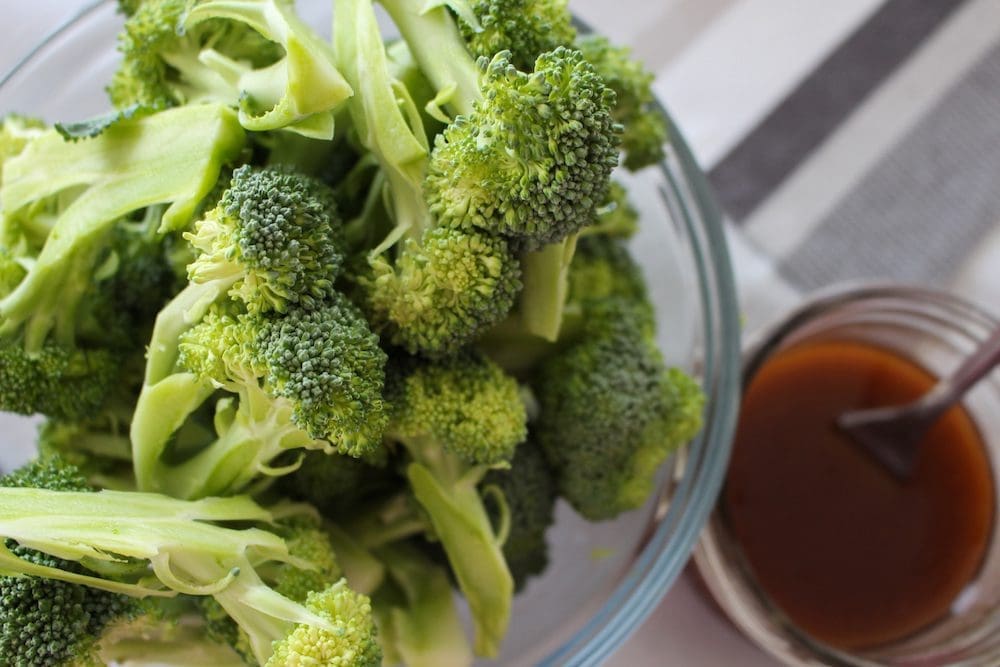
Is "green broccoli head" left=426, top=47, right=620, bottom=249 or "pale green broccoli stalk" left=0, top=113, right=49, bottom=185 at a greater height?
"pale green broccoli stalk" left=0, top=113, right=49, bottom=185

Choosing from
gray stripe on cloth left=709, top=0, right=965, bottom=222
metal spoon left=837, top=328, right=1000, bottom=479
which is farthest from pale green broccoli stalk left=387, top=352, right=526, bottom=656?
gray stripe on cloth left=709, top=0, right=965, bottom=222

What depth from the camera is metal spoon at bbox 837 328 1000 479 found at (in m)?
1.07

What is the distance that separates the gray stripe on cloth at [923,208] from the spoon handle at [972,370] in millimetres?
234

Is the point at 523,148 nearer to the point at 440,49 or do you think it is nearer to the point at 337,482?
the point at 440,49

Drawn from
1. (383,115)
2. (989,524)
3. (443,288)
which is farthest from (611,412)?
(989,524)

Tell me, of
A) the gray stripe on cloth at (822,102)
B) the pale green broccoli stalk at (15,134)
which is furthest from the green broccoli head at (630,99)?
the pale green broccoli stalk at (15,134)

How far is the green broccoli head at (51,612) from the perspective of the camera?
0.68m

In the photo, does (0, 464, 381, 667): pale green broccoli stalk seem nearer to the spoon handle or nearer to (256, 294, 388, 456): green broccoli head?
(256, 294, 388, 456): green broccoli head

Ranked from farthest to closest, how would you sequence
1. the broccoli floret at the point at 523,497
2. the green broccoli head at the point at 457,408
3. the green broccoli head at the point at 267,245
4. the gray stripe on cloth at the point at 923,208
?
the gray stripe on cloth at the point at 923,208, the broccoli floret at the point at 523,497, the green broccoli head at the point at 457,408, the green broccoli head at the point at 267,245

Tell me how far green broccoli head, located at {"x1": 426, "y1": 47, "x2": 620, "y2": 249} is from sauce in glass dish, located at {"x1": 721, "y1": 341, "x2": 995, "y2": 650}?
50 cm

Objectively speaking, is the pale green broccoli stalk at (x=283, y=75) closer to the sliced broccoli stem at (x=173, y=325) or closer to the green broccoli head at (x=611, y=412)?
the sliced broccoli stem at (x=173, y=325)

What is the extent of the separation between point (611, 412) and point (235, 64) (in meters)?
0.45

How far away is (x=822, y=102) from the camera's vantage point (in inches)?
51.2

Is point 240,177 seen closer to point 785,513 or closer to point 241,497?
point 241,497
